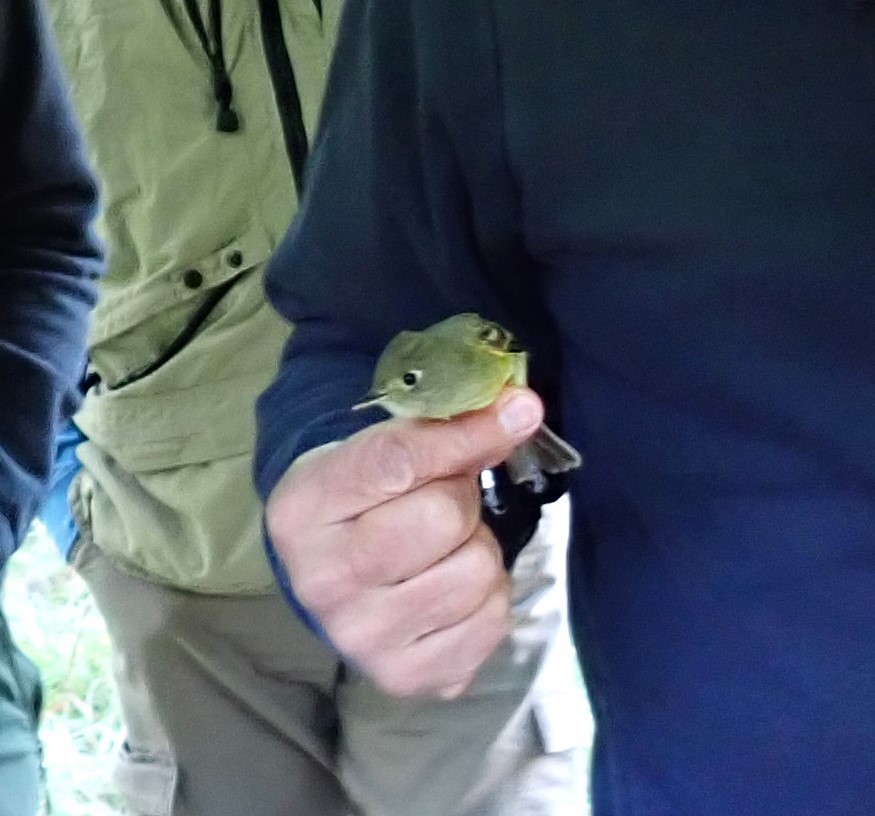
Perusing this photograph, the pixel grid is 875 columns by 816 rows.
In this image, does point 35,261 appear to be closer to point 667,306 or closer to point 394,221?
point 394,221

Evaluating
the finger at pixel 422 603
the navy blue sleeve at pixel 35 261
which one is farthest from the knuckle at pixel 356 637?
the navy blue sleeve at pixel 35 261

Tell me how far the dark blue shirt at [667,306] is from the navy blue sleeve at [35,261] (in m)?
0.24

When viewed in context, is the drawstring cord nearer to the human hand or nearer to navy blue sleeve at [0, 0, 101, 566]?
navy blue sleeve at [0, 0, 101, 566]

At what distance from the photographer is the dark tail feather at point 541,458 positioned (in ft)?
2.09

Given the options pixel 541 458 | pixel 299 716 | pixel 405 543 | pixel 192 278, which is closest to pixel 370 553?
pixel 405 543

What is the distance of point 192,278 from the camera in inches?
45.1

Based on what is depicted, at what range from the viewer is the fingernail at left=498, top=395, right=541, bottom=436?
0.55 metres

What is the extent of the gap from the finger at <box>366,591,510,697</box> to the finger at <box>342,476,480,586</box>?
0.12ft

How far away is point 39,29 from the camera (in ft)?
2.92

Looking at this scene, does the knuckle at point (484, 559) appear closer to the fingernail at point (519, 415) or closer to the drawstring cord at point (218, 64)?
the fingernail at point (519, 415)

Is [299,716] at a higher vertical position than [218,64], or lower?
lower

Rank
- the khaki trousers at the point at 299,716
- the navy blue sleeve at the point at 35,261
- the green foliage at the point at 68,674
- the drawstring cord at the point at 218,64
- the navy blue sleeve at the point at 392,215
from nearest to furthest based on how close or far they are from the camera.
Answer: the navy blue sleeve at the point at 392,215 → the navy blue sleeve at the point at 35,261 → the drawstring cord at the point at 218,64 → the khaki trousers at the point at 299,716 → the green foliage at the point at 68,674

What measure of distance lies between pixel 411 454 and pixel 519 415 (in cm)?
5

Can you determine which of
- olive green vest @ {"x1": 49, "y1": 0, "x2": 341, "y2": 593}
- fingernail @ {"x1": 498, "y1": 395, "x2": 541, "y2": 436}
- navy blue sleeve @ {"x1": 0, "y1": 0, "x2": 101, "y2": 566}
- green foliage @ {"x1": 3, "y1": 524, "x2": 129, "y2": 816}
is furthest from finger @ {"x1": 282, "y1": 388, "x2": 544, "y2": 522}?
green foliage @ {"x1": 3, "y1": 524, "x2": 129, "y2": 816}
